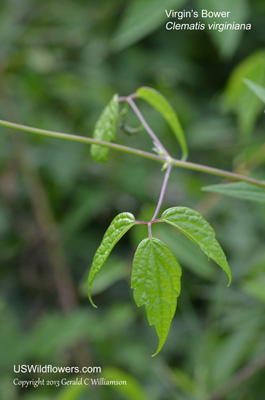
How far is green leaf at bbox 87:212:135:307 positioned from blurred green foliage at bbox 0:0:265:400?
59 centimetres

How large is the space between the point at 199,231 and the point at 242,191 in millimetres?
201

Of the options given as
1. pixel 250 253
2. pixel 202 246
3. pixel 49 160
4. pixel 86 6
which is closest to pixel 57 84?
pixel 49 160

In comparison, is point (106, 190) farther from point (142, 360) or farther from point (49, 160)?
point (142, 360)

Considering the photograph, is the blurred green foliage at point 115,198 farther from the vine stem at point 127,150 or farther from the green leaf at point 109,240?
the green leaf at point 109,240

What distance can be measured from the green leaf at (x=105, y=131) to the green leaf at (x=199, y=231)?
0.67 feet

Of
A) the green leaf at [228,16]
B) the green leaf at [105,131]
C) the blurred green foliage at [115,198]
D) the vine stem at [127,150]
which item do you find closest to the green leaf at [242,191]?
the vine stem at [127,150]

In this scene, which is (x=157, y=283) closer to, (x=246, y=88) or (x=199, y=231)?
(x=199, y=231)

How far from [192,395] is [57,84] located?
1010 millimetres

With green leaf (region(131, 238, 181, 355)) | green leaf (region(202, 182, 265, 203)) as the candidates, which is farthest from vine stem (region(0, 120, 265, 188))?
green leaf (region(131, 238, 181, 355))

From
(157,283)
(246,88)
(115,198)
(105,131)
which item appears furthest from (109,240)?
(115,198)

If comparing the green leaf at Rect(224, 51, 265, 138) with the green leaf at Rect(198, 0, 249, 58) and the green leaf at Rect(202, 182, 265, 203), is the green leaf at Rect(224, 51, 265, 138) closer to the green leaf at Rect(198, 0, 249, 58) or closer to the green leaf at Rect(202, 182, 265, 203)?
the green leaf at Rect(198, 0, 249, 58)

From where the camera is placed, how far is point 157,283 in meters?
0.47

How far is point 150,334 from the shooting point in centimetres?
151

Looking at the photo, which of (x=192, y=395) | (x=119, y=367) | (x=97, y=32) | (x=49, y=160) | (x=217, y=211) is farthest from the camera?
(x=97, y=32)
